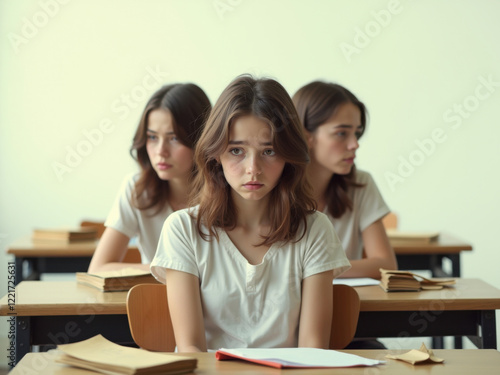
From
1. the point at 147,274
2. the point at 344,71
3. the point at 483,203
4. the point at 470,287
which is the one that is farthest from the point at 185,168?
the point at 483,203

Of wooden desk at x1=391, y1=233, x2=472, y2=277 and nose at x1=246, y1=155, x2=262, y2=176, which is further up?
nose at x1=246, y1=155, x2=262, y2=176

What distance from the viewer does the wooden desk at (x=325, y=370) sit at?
4.46 feet

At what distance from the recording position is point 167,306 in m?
1.88

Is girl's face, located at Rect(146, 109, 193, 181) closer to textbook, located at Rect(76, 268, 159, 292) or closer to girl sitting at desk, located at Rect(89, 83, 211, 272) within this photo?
girl sitting at desk, located at Rect(89, 83, 211, 272)

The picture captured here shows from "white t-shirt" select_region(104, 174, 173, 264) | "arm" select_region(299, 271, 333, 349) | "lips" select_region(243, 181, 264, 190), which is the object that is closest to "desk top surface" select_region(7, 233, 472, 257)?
"white t-shirt" select_region(104, 174, 173, 264)

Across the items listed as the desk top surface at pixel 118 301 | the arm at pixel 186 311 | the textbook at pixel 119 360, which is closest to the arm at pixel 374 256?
the desk top surface at pixel 118 301

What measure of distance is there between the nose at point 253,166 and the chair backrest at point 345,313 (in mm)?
431

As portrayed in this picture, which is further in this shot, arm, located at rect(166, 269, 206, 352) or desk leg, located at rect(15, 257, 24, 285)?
desk leg, located at rect(15, 257, 24, 285)

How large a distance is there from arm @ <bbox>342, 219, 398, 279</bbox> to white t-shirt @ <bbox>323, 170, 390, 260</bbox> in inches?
1.3

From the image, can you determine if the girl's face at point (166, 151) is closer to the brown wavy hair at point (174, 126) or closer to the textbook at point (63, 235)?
the brown wavy hair at point (174, 126)

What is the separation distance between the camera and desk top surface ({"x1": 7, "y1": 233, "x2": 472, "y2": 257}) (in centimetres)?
324

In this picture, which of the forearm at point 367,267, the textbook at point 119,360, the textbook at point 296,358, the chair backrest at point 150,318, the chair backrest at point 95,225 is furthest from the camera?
the chair backrest at point 95,225

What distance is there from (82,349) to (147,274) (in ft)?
2.77

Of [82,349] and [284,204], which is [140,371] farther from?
[284,204]
